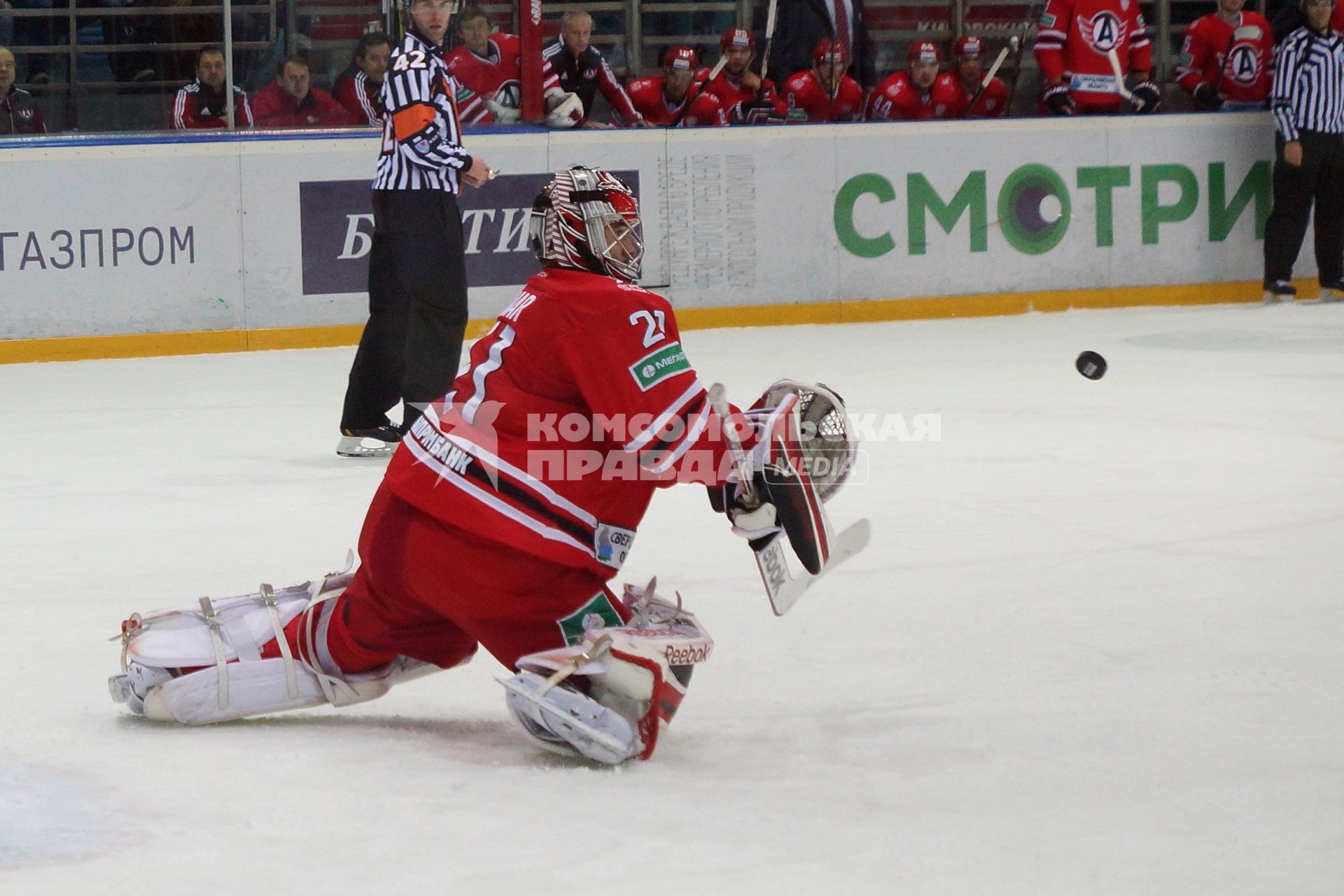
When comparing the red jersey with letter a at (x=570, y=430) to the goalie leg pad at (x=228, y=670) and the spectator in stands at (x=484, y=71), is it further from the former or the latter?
the spectator in stands at (x=484, y=71)

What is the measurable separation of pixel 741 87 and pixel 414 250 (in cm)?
418

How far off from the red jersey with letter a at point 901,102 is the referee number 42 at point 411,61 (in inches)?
175

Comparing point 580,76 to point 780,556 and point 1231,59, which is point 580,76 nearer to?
point 1231,59

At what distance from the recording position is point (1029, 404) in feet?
20.1

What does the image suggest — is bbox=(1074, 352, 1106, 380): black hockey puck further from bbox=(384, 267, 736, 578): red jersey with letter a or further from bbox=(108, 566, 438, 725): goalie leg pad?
bbox=(108, 566, 438, 725): goalie leg pad

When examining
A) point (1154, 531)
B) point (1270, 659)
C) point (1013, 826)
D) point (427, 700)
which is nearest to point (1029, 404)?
point (1154, 531)

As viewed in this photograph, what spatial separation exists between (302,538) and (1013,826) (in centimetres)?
231

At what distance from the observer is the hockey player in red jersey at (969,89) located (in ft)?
31.1

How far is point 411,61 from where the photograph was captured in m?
5.28

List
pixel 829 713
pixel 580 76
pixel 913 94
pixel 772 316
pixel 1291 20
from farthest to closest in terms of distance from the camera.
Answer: pixel 1291 20 → pixel 913 94 → pixel 772 316 → pixel 580 76 → pixel 829 713

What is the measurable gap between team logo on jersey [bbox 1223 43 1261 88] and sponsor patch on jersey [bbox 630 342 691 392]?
8141 millimetres

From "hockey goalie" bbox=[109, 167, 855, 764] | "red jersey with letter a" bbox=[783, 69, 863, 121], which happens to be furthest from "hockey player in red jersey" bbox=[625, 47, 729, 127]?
"hockey goalie" bbox=[109, 167, 855, 764]

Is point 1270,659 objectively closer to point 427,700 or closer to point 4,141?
point 427,700

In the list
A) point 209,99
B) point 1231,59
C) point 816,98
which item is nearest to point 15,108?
point 209,99
